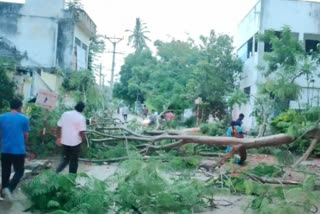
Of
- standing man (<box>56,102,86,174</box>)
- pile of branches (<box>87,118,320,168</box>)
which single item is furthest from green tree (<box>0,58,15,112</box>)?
standing man (<box>56,102,86,174</box>)

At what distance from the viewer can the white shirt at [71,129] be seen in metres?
7.43

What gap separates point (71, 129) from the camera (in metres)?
7.43

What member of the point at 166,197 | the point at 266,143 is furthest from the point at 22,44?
the point at 166,197

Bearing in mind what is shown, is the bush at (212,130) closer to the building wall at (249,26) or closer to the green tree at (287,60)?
the green tree at (287,60)

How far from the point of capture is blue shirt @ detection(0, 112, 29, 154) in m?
6.21

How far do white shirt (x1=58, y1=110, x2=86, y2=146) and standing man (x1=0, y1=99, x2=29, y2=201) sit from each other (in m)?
1.13

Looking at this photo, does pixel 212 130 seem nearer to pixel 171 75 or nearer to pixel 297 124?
pixel 297 124

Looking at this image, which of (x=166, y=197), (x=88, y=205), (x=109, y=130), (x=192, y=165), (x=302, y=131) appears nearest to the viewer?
(x=88, y=205)

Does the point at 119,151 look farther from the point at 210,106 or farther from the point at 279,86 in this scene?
the point at 210,106

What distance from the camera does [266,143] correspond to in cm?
880

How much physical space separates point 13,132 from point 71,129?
131 centimetres

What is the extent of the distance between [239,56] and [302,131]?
20.0 m

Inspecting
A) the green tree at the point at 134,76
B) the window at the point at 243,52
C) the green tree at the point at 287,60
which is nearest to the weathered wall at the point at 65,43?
the green tree at the point at 287,60

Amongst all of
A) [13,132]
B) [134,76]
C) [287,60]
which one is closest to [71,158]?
[13,132]
